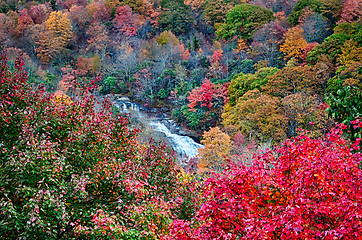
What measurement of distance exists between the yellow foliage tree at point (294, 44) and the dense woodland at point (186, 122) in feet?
0.55

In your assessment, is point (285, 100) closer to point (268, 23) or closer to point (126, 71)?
point (268, 23)

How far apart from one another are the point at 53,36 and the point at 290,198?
4790cm

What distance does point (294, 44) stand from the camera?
3388 cm

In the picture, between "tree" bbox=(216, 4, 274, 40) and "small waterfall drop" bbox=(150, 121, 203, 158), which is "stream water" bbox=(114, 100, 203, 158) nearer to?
"small waterfall drop" bbox=(150, 121, 203, 158)

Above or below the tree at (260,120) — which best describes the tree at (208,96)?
below

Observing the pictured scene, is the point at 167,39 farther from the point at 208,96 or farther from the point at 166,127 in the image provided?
the point at 166,127

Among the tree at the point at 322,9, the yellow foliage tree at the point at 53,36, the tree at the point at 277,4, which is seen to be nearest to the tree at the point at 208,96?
the tree at the point at 322,9

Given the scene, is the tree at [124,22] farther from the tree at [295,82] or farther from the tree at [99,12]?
the tree at [295,82]

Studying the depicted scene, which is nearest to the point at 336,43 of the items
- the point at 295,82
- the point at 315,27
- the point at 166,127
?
the point at 295,82

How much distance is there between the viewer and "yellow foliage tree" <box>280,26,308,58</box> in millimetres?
33094

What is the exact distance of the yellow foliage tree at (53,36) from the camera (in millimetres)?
43219

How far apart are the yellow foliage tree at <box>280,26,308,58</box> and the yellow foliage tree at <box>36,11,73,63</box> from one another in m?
32.8

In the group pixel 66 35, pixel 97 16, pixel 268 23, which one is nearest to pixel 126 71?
pixel 66 35

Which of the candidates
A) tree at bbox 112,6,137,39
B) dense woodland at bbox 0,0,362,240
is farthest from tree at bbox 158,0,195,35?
tree at bbox 112,6,137,39
